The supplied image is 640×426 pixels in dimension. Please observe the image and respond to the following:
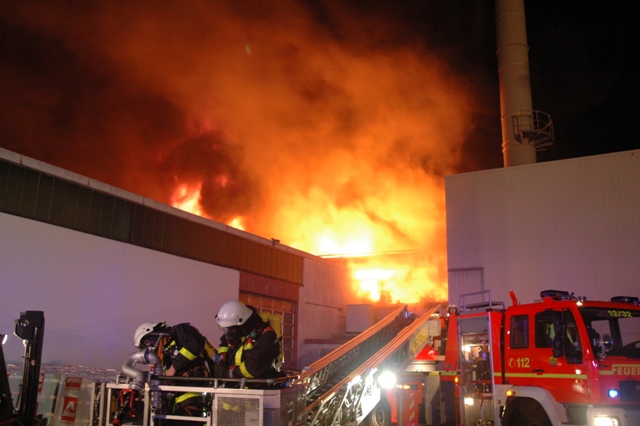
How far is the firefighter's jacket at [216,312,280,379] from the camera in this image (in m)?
6.05

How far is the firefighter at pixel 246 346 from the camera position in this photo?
19.9ft

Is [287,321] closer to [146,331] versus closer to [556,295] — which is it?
[556,295]

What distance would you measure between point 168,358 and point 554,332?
532cm

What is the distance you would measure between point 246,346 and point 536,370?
436cm

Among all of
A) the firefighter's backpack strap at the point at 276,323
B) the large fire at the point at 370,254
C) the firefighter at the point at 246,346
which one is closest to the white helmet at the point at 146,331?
the firefighter at the point at 246,346

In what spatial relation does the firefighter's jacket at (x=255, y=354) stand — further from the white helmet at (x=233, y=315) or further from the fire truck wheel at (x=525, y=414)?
the fire truck wheel at (x=525, y=414)

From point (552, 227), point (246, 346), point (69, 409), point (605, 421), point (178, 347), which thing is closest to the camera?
point (246, 346)

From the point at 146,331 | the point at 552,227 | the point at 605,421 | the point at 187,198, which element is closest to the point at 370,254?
the point at 552,227

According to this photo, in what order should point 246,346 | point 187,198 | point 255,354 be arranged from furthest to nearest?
point 187,198
point 246,346
point 255,354

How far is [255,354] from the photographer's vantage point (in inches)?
240

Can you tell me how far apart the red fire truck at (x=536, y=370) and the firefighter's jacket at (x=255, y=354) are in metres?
3.99

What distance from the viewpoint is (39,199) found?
13406 mm

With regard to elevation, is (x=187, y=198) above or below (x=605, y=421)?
above

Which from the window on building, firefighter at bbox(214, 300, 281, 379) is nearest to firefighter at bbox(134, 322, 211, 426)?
firefighter at bbox(214, 300, 281, 379)
